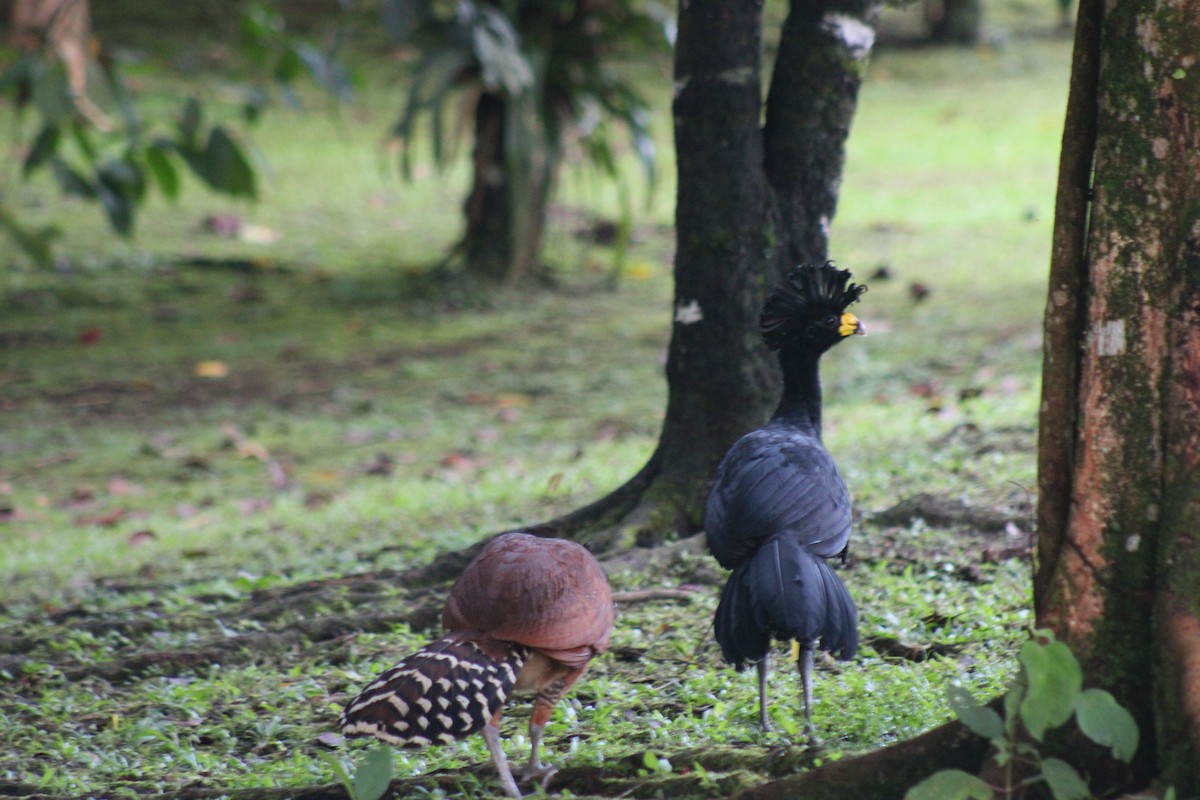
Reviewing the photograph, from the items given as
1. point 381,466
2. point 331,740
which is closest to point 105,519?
point 381,466

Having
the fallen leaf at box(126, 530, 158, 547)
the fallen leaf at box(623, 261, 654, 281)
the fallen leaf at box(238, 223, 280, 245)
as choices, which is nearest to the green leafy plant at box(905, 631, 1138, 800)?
the fallen leaf at box(126, 530, 158, 547)

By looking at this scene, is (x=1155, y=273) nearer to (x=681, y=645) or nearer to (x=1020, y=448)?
(x=681, y=645)

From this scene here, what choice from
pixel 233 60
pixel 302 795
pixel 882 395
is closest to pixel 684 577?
pixel 302 795

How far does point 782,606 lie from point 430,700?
84 centimetres

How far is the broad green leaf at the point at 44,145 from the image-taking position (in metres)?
8.44

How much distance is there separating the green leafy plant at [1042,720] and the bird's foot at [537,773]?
925mm

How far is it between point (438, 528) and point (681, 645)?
2184mm

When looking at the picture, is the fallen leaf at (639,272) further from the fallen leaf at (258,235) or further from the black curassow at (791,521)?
the black curassow at (791,521)

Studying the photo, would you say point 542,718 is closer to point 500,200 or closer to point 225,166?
point 225,166

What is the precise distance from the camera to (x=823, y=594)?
332 cm

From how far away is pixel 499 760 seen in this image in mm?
3150

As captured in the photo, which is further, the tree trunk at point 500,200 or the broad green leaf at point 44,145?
the tree trunk at point 500,200

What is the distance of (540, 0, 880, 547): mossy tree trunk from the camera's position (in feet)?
15.6

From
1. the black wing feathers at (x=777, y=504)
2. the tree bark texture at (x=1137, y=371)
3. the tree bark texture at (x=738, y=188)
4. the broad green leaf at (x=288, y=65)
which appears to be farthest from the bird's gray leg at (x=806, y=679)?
the broad green leaf at (x=288, y=65)
